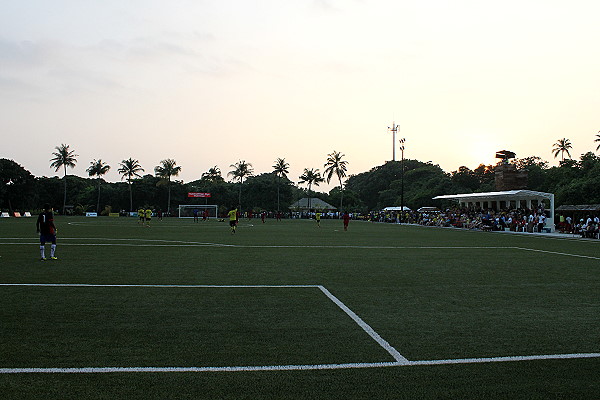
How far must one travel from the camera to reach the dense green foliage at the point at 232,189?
289 feet

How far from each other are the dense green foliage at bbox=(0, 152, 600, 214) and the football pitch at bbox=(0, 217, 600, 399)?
2984 inches

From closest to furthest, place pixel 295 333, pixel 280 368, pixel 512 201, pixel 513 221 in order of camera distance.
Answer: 1. pixel 280 368
2. pixel 295 333
3. pixel 513 221
4. pixel 512 201

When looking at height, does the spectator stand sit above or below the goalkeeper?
above

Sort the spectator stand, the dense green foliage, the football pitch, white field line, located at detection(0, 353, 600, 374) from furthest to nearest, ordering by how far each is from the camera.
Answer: the dense green foliage
the spectator stand
white field line, located at detection(0, 353, 600, 374)
the football pitch

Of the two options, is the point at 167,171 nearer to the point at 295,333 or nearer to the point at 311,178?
the point at 311,178

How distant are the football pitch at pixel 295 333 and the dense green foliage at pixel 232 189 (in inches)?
2984

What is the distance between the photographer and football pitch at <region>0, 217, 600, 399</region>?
473cm

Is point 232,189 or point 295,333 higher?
point 232,189

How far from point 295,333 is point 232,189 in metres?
105

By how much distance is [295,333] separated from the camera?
21.9 ft

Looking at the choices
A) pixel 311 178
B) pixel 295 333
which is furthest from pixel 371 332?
pixel 311 178

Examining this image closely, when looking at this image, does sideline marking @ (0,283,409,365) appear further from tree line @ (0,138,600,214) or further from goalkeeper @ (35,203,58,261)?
tree line @ (0,138,600,214)

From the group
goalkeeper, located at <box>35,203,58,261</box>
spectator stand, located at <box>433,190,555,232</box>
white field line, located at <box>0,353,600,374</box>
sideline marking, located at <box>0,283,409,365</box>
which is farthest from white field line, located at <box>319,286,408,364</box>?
spectator stand, located at <box>433,190,555,232</box>

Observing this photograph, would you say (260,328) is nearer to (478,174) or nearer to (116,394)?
(116,394)
